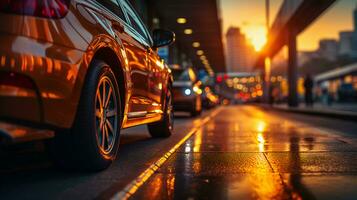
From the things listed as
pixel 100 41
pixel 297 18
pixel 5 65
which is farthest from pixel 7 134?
pixel 297 18

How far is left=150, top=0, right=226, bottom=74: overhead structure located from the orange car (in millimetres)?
20552

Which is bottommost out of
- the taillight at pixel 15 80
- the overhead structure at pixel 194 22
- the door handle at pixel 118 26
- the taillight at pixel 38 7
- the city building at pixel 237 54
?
the taillight at pixel 15 80

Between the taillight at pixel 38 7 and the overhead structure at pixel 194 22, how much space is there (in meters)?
21.9

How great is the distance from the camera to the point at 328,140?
25.3 ft

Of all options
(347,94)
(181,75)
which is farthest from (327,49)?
(181,75)

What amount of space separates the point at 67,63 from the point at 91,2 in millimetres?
955

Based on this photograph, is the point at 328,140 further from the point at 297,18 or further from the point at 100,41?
the point at 297,18

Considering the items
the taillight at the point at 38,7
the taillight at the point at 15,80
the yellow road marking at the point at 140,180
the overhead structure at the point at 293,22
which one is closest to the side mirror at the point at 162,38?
the yellow road marking at the point at 140,180

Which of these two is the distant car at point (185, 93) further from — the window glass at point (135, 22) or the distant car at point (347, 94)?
the distant car at point (347, 94)

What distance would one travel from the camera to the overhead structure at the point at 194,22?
26.3 m

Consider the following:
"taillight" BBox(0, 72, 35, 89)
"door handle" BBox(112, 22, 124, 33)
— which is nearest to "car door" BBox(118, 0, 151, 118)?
"door handle" BBox(112, 22, 124, 33)

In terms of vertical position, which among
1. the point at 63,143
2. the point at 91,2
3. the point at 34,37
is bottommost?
the point at 63,143

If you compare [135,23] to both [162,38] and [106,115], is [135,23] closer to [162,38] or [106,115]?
[162,38]

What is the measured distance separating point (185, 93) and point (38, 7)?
13.8m
